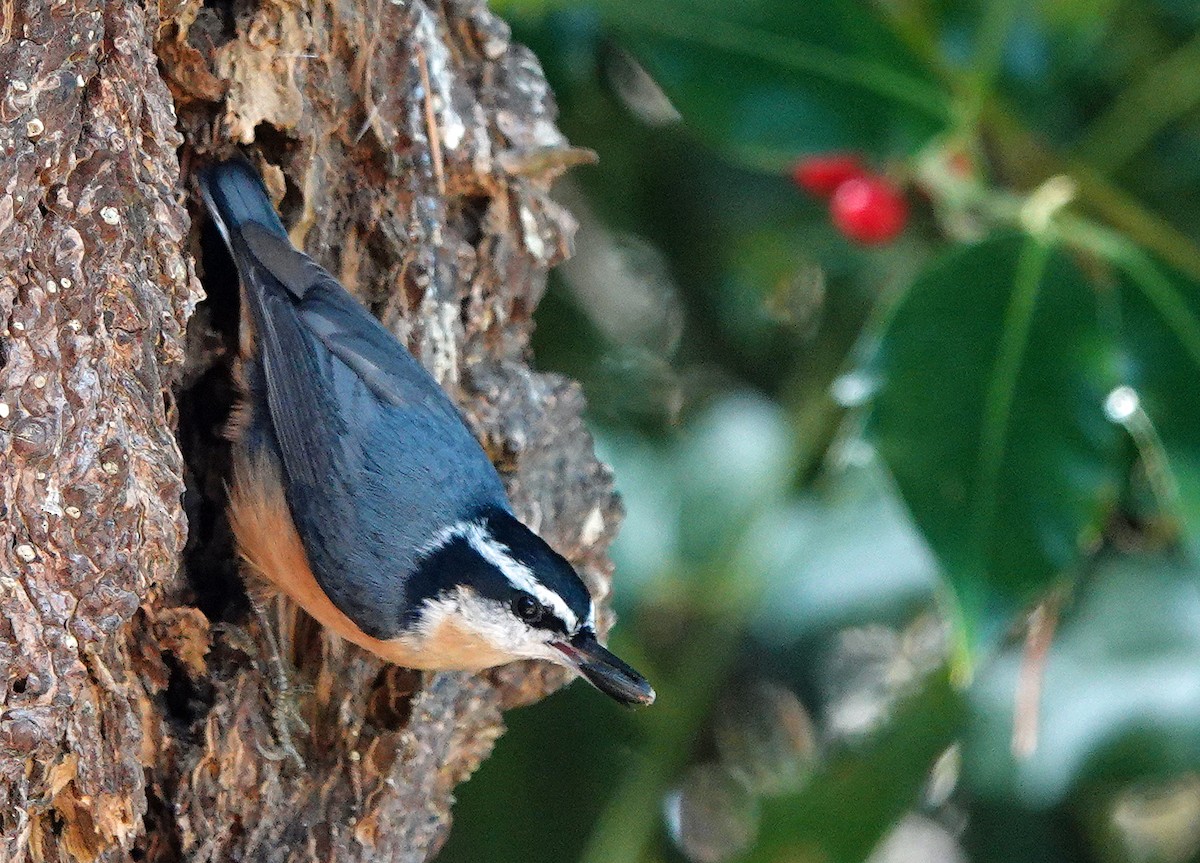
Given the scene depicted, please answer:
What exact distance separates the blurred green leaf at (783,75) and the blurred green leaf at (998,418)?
0.89ft

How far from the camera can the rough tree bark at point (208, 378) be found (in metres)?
1.71

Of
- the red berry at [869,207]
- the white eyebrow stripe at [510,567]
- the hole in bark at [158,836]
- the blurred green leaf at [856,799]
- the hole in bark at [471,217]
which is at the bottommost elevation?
the blurred green leaf at [856,799]

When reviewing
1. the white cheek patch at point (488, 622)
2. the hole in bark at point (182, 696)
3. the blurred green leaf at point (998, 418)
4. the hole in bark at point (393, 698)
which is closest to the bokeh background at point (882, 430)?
the blurred green leaf at point (998, 418)

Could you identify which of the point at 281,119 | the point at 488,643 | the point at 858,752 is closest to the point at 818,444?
the point at 858,752

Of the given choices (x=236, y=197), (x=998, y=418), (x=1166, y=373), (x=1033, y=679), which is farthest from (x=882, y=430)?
(x=236, y=197)

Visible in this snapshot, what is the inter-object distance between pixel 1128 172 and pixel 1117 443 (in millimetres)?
1047

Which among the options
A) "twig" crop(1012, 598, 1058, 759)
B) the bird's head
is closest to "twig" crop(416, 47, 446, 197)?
the bird's head

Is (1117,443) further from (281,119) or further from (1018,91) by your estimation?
(281,119)

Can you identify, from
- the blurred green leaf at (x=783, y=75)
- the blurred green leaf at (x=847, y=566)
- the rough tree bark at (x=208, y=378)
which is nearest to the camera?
the rough tree bark at (x=208, y=378)

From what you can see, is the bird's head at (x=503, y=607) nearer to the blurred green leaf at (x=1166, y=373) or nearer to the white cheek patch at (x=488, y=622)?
the white cheek patch at (x=488, y=622)

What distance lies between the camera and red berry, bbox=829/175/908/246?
277cm

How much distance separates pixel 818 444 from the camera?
3.17 m

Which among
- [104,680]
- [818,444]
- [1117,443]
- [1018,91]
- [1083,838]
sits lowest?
[1083,838]

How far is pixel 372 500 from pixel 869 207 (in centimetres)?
112
